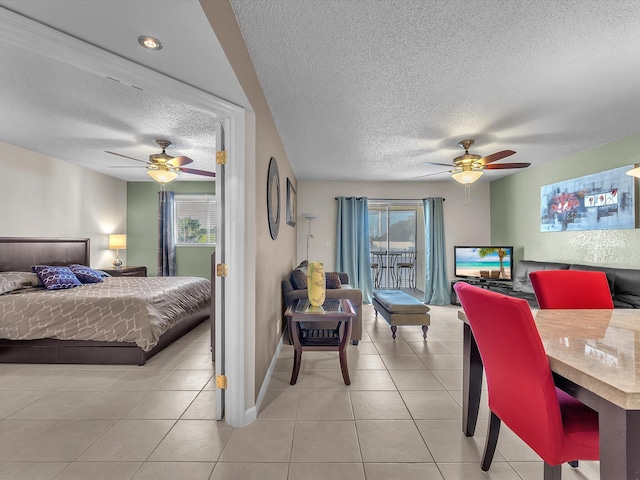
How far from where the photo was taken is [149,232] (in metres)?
6.40

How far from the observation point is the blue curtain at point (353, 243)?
6309 mm

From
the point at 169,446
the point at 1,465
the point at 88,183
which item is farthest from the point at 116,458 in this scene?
the point at 88,183

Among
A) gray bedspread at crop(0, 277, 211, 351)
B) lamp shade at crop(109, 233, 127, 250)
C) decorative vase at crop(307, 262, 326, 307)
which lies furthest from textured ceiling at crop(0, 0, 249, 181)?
gray bedspread at crop(0, 277, 211, 351)

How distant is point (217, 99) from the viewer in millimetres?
1987

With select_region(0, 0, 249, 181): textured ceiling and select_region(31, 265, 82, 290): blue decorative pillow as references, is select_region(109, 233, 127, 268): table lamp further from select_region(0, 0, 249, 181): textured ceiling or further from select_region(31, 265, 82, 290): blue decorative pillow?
select_region(31, 265, 82, 290): blue decorative pillow

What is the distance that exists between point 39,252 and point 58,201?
88 centimetres

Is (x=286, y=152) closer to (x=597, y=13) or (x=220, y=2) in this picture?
(x=220, y=2)

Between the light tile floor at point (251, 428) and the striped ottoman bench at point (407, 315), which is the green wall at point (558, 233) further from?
the light tile floor at point (251, 428)

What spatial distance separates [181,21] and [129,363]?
3140 millimetres

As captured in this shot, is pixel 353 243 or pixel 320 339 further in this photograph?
pixel 353 243

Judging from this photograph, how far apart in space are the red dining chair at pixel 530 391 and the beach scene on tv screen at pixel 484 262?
498cm

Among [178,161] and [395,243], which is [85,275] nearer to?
[178,161]

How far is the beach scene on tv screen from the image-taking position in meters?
5.81

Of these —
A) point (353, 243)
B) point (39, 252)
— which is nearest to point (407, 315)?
point (353, 243)
